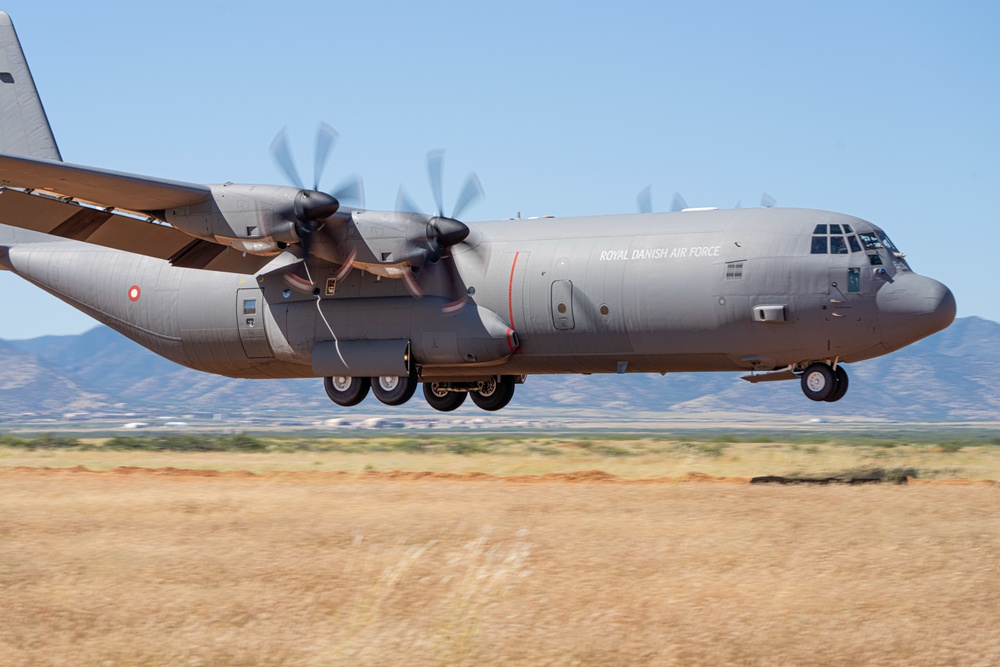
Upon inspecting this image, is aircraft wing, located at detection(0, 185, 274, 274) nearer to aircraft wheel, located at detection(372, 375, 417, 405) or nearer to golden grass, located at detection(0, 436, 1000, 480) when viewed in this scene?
aircraft wheel, located at detection(372, 375, 417, 405)

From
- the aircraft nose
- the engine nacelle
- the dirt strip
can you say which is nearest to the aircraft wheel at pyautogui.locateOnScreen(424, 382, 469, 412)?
the dirt strip

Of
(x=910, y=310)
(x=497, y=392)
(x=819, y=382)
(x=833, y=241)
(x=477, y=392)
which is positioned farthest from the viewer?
(x=477, y=392)

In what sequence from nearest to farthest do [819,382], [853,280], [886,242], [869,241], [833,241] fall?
1. [853,280]
2. [833,241]
3. [869,241]
4. [886,242]
5. [819,382]

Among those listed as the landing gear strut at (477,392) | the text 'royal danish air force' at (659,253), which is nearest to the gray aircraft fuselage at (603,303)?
the text 'royal danish air force' at (659,253)

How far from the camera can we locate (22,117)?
3334 centimetres

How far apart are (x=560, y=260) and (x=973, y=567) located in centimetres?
1356

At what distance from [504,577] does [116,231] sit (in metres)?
17.3

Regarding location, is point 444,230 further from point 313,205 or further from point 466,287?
point 313,205

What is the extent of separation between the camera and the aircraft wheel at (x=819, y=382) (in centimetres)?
2427

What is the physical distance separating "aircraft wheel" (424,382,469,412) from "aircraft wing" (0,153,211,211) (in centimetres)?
859

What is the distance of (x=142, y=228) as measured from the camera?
27.4m

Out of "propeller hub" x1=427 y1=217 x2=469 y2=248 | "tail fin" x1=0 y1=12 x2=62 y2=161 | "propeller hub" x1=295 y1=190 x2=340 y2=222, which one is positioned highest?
"tail fin" x1=0 y1=12 x2=62 y2=161

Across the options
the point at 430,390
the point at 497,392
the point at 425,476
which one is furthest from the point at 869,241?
the point at 430,390

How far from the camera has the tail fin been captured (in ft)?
109
